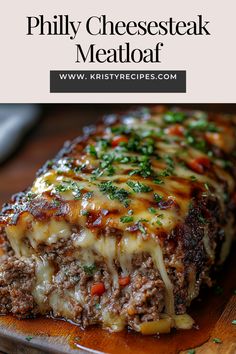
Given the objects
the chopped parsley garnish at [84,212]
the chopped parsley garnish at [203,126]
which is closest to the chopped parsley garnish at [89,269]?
the chopped parsley garnish at [84,212]

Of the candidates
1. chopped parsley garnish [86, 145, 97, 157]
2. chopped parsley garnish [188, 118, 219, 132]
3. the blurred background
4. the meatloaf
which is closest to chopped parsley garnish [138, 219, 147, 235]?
the meatloaf

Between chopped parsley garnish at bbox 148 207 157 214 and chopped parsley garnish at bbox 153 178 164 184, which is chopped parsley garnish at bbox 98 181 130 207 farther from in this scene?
chopped parsley garnish at bbox 153 178 164 184

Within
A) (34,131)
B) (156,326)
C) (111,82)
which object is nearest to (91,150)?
(111,82)

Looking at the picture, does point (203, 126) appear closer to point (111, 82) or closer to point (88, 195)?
point (111, 82)

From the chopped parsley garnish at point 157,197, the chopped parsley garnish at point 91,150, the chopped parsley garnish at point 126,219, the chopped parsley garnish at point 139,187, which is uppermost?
the chopped parsley garnish at point 91,150

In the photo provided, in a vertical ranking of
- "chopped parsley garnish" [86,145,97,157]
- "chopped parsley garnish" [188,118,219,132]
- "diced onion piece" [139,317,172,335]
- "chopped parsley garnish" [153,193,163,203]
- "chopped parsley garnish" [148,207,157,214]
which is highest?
"chopped parsley garnish" [188,118,219,132]

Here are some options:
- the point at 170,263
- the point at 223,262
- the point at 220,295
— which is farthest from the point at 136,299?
the point at 223,262

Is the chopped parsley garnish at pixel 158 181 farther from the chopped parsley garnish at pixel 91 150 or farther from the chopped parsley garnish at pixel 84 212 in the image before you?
the chopped parsley garnish at pixel 91 150

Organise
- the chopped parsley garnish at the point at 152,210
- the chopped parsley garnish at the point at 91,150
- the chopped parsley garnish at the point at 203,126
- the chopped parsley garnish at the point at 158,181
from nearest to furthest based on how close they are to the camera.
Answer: the chopped parsley garnish at the point at 152,210 → the chopped parsley garnish at the point at 158,181 → the chopped parsley garnish at the point at 91,150 → the chopped parsley garnish at the point at 203,126

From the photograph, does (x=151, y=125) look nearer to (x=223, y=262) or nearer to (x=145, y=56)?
(x=145, y=56)
